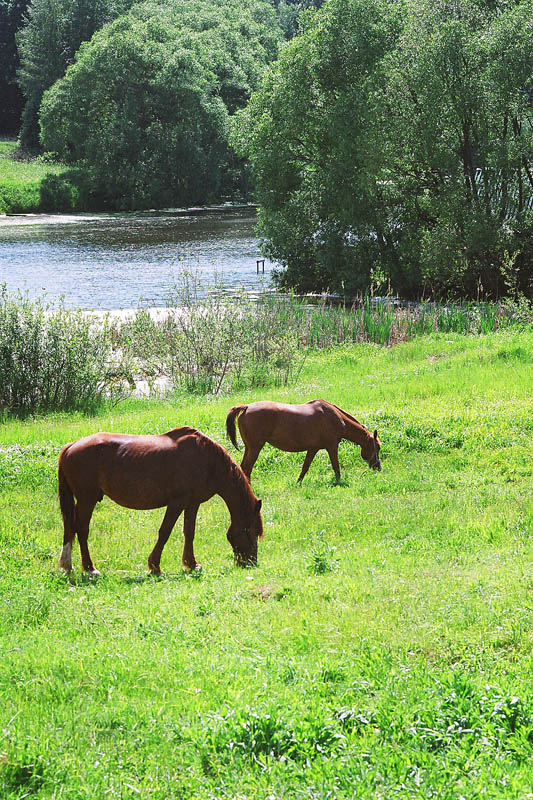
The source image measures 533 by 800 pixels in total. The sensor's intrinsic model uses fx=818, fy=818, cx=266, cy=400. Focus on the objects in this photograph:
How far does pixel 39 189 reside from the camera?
75.0 meters

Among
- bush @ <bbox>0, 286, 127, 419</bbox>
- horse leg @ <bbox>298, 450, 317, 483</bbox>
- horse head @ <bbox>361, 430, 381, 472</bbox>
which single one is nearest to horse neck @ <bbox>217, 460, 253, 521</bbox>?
horse leg @ <bbox>298, 450, 317, 483</bbox>

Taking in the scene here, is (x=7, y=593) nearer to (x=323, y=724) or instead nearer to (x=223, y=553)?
(x=223, y=553)

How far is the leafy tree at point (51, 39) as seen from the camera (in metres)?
97.9

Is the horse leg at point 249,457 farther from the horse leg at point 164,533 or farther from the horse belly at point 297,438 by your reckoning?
the horse leg at point 164,533

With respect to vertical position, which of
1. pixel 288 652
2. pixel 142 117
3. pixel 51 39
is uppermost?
pixel 51 39

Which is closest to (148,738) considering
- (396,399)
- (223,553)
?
(223,553)

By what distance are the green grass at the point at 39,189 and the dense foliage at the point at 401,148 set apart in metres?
38.4

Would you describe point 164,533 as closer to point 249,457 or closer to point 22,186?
point 249,457

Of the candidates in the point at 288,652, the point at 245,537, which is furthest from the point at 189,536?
the point at 288,652

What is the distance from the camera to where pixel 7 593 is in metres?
7.85

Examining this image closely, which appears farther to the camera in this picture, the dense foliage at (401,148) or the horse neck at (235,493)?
the dense foliage at (401,148)

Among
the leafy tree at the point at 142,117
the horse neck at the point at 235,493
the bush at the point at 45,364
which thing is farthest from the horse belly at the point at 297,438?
the leafy tree at the point at 142,117

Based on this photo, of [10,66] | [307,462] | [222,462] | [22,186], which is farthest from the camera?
[10,66]

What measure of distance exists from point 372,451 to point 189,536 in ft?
16.7
